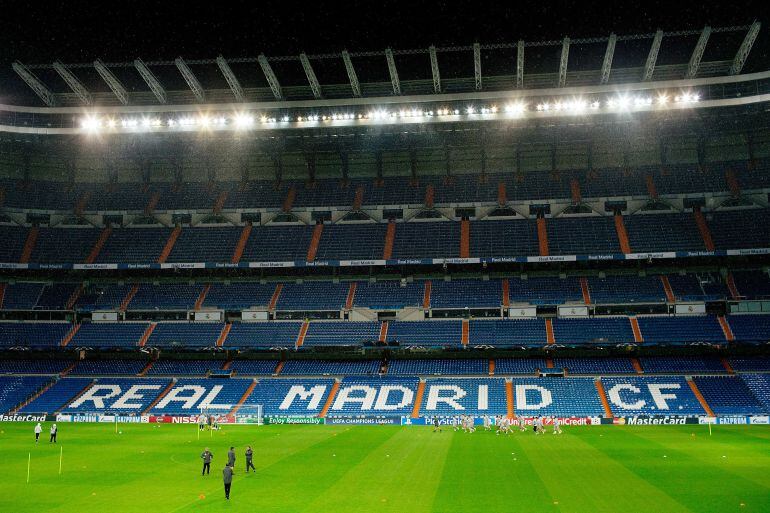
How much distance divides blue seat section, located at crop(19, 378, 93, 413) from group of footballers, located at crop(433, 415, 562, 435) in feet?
104

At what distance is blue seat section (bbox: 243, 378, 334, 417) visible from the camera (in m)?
50.7

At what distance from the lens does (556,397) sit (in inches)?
1954

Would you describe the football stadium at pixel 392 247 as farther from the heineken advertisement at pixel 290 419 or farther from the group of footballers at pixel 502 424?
the group of footballers at pixel 502 424

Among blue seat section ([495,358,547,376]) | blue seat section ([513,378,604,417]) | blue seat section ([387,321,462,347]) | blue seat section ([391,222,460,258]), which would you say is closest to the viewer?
blue seat section ([513,378,604,417])

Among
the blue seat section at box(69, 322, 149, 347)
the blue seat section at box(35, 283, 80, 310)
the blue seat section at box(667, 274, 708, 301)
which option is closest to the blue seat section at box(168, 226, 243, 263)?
the blue seat section at box(69, 322, 149, 347)

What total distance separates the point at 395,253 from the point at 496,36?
23859 mm

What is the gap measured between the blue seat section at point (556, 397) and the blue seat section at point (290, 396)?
51.5 ft

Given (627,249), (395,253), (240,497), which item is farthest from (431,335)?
(240,497)

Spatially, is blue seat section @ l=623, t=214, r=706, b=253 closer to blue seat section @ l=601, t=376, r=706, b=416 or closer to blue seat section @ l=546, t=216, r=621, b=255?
blue seat section @ l=546, t=216, r=621, b=255

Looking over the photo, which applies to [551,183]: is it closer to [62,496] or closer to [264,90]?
[264,90]

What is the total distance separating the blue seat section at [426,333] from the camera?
5666 cm

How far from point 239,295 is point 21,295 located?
21.6 meters

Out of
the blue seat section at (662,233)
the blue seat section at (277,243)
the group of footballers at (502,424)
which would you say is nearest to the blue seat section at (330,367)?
the blue seat section at (277,243)

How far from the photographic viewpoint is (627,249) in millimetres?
58594
